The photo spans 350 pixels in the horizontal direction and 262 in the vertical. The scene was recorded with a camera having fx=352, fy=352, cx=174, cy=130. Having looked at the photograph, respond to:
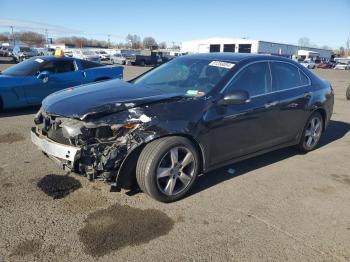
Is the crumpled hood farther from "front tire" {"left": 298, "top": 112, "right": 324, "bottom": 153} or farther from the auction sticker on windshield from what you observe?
"front tire" {"left": 298, "top": 112, "right": 324, "bottom": 153}

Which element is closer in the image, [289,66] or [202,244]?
[202,244]

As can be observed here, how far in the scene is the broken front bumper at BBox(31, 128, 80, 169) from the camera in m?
3.57

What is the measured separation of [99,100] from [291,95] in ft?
9.45

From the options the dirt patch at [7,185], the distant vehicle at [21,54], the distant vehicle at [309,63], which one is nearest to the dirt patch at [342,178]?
the dirt patch at [7,185]

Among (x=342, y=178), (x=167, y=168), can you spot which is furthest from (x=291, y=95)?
(x=167, y=168)

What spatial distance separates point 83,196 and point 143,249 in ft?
4.14

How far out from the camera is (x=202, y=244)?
10.4ft

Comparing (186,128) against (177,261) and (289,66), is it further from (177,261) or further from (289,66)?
(289,66)

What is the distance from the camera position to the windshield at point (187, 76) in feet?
14.3

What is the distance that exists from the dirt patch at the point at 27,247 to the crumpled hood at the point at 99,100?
1259 millimetres

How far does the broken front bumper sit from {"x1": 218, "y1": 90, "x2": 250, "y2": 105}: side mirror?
69.3 inches

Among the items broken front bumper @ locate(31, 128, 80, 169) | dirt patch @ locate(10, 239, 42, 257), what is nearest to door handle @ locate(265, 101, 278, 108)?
broken front bumper @ locate(31, 128, 80, 169)

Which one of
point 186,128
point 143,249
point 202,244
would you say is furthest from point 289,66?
point 143,249

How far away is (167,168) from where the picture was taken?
151 inches
